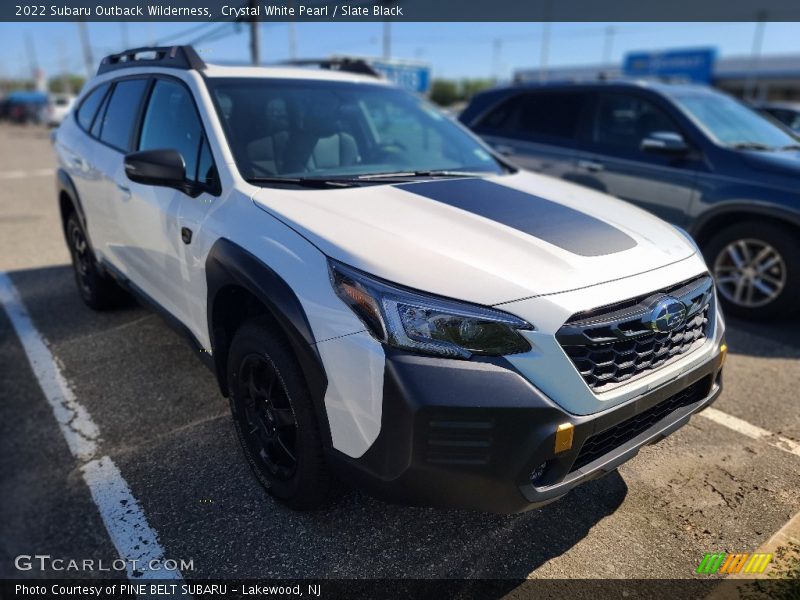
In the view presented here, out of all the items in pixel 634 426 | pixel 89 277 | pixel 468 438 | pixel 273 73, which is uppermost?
pixel 273 73

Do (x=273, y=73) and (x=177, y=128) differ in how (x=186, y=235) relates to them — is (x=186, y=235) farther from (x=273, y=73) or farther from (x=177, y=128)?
(x=273, y=73)

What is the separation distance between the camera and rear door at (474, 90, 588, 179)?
5891 millimetres

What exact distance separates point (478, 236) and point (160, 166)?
1.45 metres

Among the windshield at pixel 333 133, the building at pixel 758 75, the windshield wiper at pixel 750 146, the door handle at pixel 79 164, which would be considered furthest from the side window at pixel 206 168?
the building at pixel 758 75

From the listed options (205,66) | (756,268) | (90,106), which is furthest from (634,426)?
(90,106)

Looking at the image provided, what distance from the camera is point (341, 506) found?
2.54 metres

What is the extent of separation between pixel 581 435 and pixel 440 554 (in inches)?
31.6

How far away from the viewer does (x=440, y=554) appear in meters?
2.30

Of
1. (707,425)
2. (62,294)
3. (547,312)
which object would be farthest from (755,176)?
(62,294)

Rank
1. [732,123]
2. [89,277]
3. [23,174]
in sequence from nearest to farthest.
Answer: [89,277] → [732,123] → [23,174]

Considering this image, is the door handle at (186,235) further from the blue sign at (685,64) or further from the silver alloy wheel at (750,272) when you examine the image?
the blue sign at (685,64)

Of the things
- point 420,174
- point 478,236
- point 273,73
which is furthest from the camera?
point 273,73

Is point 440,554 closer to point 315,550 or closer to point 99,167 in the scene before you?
point 315,550

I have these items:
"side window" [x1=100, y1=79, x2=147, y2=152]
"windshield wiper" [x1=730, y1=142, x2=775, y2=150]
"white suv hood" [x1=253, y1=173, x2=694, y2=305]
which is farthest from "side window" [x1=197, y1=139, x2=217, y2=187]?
"windshield wiper" [x1=730, y1=142, x2=775, y2=150]
